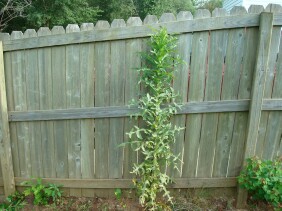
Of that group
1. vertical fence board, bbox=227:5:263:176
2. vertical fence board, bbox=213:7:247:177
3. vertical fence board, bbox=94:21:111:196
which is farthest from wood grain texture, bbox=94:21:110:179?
vertical fence board, bbox=227:5:263:176

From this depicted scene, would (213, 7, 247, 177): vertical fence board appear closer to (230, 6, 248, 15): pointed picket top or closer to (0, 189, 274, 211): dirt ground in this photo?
(230, 6, 248, 15): pointed picket top

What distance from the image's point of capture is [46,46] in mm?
2738

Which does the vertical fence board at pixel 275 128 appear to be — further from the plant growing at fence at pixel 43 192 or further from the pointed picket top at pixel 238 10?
the plant growing at fence at pixel 43 192

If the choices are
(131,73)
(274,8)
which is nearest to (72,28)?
(131,73)

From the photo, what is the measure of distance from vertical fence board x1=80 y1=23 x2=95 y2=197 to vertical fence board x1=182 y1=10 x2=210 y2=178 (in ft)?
3.64

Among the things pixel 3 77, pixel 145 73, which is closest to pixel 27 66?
pixel 3 77

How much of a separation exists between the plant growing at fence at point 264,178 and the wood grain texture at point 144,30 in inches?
56.4

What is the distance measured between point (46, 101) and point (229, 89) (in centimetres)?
213

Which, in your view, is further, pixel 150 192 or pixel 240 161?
pixel 240 161

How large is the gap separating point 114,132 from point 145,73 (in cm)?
82

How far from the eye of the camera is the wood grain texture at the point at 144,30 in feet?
7.84

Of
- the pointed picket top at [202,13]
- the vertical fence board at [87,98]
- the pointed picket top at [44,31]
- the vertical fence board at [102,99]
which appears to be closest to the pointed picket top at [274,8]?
the pointed picket top at [202,13]

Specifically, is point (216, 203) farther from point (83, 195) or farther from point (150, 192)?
point (83, 195)

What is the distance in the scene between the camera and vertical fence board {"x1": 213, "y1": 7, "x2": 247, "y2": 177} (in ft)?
8.07
